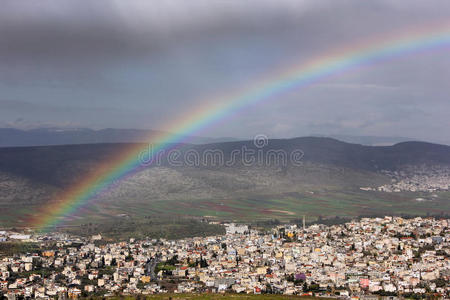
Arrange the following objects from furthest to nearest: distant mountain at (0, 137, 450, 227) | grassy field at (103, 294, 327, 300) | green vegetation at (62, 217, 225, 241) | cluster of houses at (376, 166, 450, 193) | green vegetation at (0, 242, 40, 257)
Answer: cluster of houses at (376, 166, 450, 193) → distant mountain at (0, 137, 450, 227) → green vegetation at (62, 217, 225, 241) → green vegetation at (0, 242, 40, 257) → grassy field at (103, 294, 327, 300)

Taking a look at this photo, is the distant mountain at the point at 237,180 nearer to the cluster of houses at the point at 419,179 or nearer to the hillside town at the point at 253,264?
the cluster of houses at the point at 419,179

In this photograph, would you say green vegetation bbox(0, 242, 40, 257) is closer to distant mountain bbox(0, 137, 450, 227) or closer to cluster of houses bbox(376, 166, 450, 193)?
distant mountain bbox(0, 137, 450, 227)

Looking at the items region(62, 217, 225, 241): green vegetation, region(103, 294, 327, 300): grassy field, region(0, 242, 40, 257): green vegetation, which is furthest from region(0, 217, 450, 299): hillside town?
region(62, 217, 225, 241): green vegetation

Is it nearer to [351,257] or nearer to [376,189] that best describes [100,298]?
[351,257]

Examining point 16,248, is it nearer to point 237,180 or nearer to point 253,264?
point 253,264

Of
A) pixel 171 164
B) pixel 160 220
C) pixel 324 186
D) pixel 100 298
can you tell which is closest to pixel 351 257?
pixel 100 298

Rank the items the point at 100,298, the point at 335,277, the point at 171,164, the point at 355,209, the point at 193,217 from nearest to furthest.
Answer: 1. the point at 100,298
2. the point at 335,277
3. the point at 193,217
4. the point at 355,209
5. the point at 171,164

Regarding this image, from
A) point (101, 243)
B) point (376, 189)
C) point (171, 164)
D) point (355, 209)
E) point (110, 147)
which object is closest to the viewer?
point (101, 243)

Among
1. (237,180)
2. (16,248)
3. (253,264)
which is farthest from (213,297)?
(237,180)
